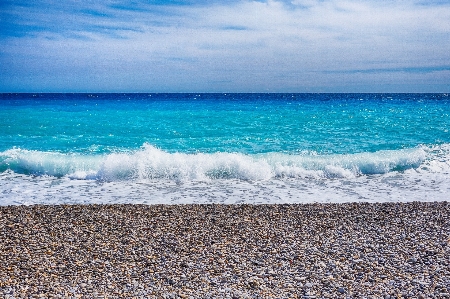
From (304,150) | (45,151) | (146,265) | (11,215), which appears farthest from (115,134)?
(146,265)

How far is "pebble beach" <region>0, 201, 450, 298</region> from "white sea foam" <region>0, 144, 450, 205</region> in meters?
1.35

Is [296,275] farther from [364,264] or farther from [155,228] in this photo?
[155,228]

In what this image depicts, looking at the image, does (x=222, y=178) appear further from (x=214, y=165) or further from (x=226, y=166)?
(x=214, y=165)

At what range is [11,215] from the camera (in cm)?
714

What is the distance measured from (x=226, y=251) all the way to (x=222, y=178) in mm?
5952

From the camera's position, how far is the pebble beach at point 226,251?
430cm

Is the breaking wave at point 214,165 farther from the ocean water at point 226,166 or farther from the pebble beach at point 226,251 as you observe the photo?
the pebble beach at point 226,251

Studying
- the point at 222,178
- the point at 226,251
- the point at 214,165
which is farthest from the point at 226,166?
the point at 226,251

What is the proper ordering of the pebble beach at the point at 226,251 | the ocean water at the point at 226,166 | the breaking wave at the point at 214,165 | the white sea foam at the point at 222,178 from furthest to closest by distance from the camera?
1. the breaking wave at the point at 214,165
2. the ocean water at the point at 226,166
3. the white sea foam at the point at 222,178
4. the pebble beach at the point at 226,251

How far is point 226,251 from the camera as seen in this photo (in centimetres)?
534

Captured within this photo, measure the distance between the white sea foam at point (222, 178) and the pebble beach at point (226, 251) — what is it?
4.42ft

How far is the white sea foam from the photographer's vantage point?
9.02 meters

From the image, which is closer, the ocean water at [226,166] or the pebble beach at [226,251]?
the pebble beach at [226,251]

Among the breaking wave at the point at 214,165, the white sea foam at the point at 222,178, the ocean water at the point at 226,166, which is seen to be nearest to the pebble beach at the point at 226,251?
the white sea foam at the point at 222,178
